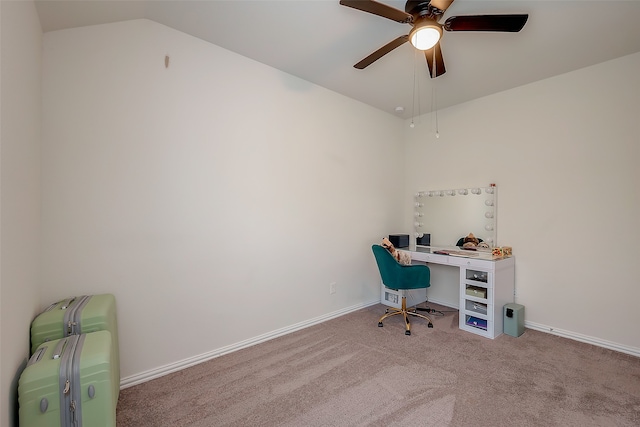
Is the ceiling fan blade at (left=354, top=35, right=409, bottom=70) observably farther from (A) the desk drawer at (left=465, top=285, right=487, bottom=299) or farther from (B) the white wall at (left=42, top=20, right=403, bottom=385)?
(A) the desk drawer at (left=465, top=285, right=487, bottom=299)

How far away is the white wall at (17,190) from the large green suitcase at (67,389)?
0.22 feet

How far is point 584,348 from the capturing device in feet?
8.36

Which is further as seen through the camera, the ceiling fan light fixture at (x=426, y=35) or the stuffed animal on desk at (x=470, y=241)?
the stuffed animal on desk at (x=470, y=241)

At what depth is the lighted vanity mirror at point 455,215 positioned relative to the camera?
333 centimetres

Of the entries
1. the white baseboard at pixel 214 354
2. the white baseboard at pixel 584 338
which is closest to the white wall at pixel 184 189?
the white baseboard at pixel 214 354

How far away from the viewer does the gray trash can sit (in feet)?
9.12

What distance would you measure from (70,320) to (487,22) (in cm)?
289

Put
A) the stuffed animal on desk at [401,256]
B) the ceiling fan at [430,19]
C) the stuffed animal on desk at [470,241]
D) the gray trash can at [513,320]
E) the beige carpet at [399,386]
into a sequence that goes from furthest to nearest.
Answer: the stuffed animal on desk at [470,241] → the stuffed animal on desk at [401,256] → the gray trash can at [513,320] → the beige carpet at [399,386] → the ceiling fan at [430,19]

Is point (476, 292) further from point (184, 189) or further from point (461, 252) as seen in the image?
point (184, 189)

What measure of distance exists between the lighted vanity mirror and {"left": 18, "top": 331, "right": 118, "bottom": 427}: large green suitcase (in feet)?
11.9

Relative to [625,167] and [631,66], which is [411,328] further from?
[631,66]

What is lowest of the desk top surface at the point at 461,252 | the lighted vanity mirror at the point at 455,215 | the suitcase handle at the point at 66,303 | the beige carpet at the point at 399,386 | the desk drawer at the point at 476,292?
the beige carpet at the point at 399,386

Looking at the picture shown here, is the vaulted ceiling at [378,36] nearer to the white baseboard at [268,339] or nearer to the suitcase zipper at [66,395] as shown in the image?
the suitcase zipper at [66,395]

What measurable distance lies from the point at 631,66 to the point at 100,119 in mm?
4345
